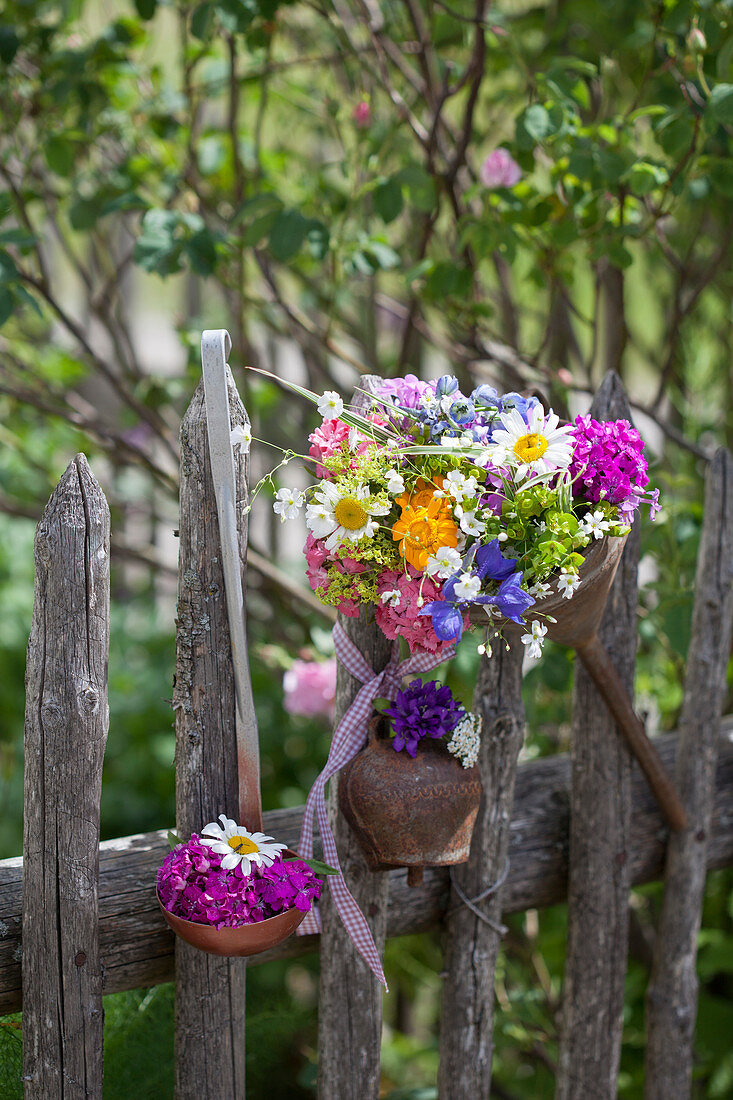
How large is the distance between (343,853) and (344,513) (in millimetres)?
525

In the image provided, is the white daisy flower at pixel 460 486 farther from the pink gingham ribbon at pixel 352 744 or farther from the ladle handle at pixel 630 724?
the ladle handle at pixel 630 724

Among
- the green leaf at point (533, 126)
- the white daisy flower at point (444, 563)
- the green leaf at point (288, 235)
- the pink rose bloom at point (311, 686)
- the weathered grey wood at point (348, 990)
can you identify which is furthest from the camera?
the pink rose bloom at point (311, 686)

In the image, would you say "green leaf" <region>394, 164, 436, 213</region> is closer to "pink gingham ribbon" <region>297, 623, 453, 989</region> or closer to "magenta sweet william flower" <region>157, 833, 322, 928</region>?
"pink gingham ribbon" <region>297, 623, 453, 989</region>

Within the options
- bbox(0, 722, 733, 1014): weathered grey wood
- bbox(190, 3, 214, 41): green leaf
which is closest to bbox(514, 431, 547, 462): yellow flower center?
bbox(0, 722, 733, 1014): weathered grey wood

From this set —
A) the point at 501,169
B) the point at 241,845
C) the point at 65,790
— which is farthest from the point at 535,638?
the point at 501,169

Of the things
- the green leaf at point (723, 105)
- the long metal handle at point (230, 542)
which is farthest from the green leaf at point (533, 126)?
the long metal handle at point (230, 542)

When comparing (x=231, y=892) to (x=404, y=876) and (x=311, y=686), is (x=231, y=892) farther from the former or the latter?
(x=311, y=686)

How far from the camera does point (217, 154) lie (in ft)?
7.03

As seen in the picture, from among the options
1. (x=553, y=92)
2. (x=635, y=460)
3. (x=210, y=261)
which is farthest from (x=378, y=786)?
(x=553, y=92)

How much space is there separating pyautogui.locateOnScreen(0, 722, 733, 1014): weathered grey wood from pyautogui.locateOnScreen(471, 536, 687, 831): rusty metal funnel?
66 mm

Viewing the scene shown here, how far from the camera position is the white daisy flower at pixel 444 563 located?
924mm

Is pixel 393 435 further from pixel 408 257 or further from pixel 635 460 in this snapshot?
pixel 408 257

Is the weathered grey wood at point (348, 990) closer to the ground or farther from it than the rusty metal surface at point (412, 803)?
closer to the ground

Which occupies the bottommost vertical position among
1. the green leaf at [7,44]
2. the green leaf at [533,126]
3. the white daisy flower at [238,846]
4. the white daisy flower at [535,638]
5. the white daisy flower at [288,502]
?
the white daisy flower at [238,846]
